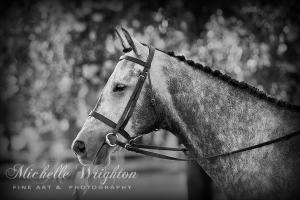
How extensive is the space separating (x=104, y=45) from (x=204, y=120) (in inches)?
303

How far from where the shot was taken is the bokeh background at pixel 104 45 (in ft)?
28.1

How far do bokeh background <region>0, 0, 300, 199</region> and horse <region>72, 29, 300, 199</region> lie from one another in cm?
447

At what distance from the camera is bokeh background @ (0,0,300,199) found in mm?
8570

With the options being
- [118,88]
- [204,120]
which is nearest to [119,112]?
[118,88]

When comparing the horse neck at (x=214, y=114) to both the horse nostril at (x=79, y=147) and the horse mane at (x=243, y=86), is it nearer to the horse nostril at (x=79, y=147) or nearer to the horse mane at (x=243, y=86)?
the horse mane at (x=243, y=86)

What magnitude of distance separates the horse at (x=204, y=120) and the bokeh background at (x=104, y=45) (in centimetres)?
447

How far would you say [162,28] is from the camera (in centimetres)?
930

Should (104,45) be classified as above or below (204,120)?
above

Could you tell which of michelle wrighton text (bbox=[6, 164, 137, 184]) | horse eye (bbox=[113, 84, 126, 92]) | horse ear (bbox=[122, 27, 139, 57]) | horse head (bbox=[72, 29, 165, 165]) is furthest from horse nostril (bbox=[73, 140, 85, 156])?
michelle wrighton text (bbox=[6, 164, 137, 184])

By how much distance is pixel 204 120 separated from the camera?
301 cm

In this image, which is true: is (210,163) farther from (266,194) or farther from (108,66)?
(108,66)

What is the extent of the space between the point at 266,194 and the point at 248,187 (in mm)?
161

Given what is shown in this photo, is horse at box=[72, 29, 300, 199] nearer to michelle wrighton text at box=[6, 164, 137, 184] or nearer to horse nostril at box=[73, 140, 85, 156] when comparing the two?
horse nostril at box=[73, 140, 85, 156]

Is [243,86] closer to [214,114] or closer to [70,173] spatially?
[214,114]
